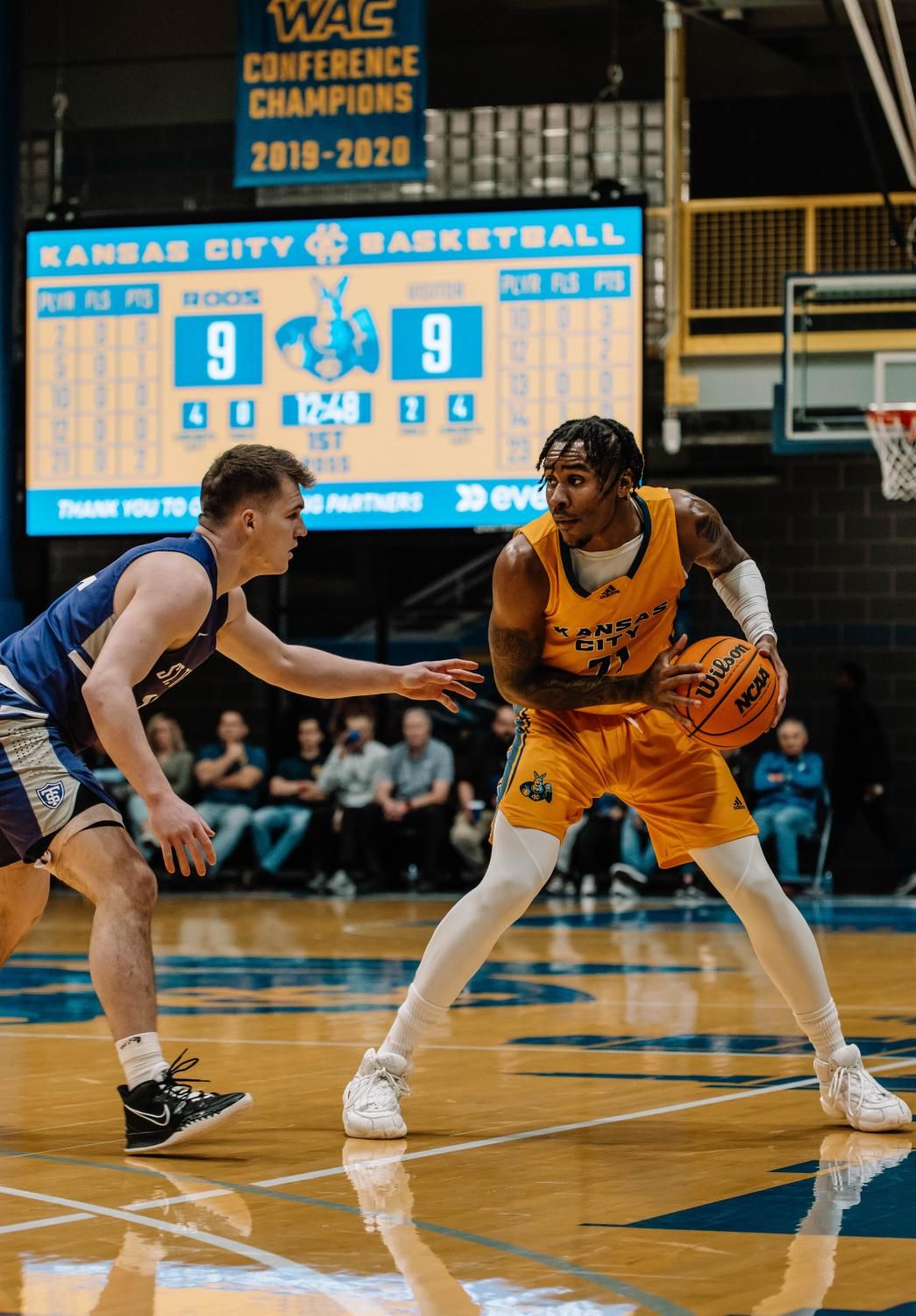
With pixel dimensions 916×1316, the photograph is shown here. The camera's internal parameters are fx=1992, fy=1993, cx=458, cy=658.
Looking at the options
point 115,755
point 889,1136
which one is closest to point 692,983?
point 889,1136

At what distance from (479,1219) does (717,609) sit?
13987 mm

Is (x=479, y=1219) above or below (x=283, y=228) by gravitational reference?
below

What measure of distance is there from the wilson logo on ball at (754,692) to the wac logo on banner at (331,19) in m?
9.67

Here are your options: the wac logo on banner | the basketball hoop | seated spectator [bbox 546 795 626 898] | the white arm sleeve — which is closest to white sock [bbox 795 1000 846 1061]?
the white arm sleeve

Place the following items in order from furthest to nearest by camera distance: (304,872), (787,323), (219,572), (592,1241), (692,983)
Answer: (304,872) < (787,323) < (692,983) < (219,572) < (592,1241)

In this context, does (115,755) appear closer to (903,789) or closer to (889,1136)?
(889,1136)

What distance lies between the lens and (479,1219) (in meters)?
3.84

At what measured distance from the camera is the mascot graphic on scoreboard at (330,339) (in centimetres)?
1395

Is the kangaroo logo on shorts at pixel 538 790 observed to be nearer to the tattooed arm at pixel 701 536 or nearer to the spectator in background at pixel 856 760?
the tattooed arm at pixel 701 536

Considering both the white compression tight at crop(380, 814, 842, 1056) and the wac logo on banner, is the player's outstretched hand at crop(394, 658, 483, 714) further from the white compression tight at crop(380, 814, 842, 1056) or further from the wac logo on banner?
the wac logo on banner

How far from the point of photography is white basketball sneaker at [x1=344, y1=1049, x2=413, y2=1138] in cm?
476

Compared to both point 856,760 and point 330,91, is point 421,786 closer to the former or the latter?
point 856,760

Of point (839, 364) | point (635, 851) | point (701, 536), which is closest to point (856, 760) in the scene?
point (635, 851)

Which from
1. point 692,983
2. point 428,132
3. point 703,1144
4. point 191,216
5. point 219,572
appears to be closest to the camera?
point 703,1144
